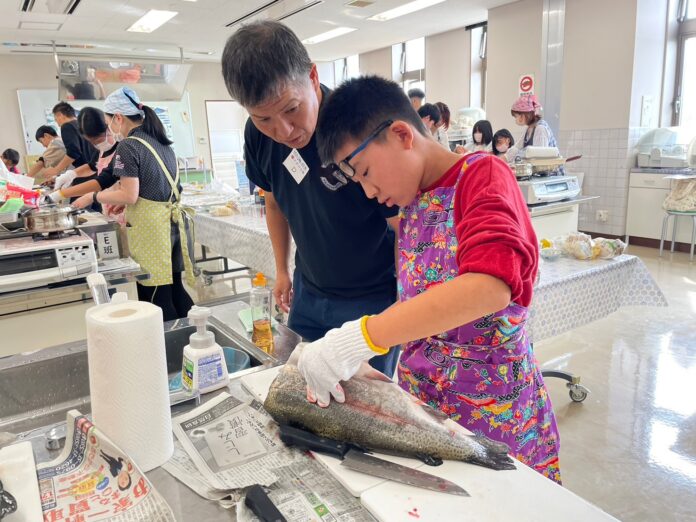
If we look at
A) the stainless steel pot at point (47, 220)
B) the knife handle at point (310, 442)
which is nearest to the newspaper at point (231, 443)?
the knife handle at point (310, 442)

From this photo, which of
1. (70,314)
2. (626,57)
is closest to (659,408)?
(70,314)

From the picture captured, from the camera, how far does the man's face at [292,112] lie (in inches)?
42.3

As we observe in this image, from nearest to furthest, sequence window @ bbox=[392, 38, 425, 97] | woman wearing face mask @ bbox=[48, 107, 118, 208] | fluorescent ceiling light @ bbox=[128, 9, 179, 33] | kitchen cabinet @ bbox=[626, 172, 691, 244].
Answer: woman wearing face mask @ bbox=[48, 107, 118, 208] → kitchen cabinet @ bbox=[626, 172, 691, 244] → fluorescent ceiling light @ bbox=[128, 9, 179, 33] → window @ bbox=[392, 38, 425, 97]

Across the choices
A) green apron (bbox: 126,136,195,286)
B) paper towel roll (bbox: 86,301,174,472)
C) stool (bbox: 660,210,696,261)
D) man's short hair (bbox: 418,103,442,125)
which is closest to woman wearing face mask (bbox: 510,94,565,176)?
man's short hair (bbox: 418,103,442,125)

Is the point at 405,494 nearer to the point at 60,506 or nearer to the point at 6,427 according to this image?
the point at 60,506

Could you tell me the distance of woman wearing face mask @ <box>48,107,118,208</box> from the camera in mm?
2920

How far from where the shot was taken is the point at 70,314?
2.08m

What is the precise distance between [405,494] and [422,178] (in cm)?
61

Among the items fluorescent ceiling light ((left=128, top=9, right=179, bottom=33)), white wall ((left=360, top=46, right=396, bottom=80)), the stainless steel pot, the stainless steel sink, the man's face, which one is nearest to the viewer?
the man's face

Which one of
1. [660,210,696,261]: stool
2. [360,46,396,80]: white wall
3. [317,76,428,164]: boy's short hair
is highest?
[360,46,396,80]: white wall

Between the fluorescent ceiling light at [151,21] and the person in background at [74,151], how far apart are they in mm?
2381

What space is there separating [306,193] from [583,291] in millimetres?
1412

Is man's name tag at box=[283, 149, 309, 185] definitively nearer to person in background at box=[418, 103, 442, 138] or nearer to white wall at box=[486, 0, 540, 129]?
person in background at box=[418, 103, 442, 138]

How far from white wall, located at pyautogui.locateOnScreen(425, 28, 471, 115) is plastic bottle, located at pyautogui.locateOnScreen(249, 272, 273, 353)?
7409 mm
